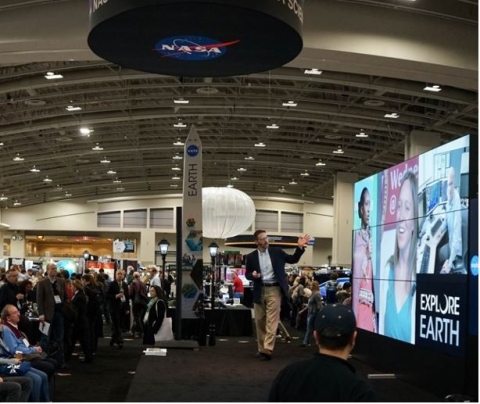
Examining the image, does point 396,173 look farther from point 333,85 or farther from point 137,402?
point 333,85

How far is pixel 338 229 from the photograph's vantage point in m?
31.2

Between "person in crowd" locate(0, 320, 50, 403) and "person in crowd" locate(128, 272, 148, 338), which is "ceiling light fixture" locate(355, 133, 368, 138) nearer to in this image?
"person in crowd" locate(128, 272, 148, 338)

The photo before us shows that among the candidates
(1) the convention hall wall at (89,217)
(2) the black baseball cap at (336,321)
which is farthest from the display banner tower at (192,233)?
(1) the convention hall wall at (89,217)

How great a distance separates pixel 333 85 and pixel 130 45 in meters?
14.9

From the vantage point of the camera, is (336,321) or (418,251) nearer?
(336,321)

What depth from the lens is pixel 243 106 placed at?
20.8m

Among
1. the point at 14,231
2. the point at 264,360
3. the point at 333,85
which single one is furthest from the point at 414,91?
the point at 14,231

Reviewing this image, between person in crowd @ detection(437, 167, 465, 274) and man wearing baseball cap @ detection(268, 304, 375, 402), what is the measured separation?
3.72 m

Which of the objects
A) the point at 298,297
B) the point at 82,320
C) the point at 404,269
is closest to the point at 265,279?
the point at 404,269

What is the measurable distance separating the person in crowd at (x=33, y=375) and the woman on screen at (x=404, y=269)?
3.59m

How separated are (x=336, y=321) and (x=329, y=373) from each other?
0.19 metres

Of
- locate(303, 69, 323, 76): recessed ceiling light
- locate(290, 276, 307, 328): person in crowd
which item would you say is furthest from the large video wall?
locate(290, 276, 307, 328): person in crowd

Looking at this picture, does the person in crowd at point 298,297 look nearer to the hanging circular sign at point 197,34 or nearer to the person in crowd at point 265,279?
the person in crowd at point 265,279

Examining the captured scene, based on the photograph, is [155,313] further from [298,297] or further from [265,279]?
[298,297]
